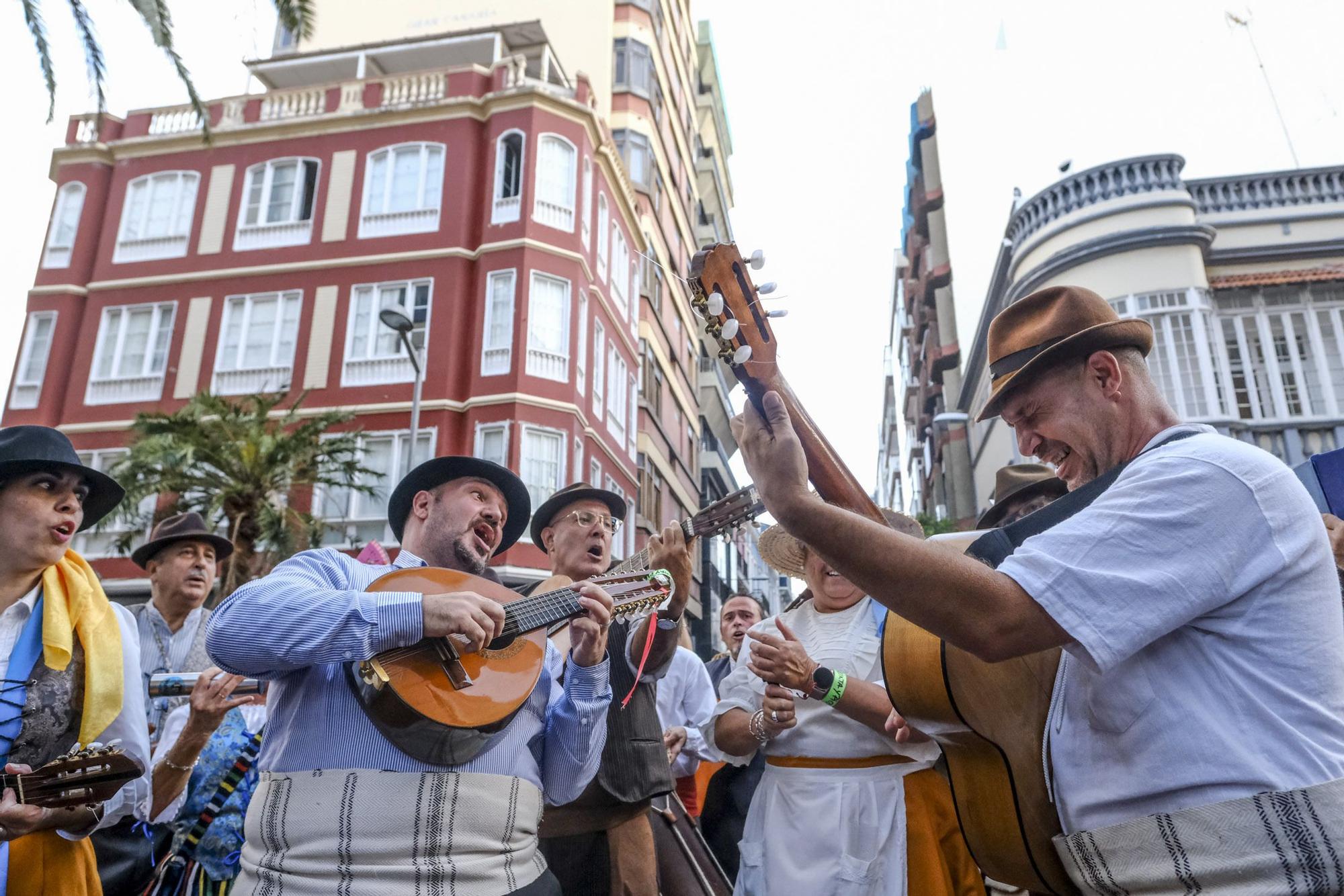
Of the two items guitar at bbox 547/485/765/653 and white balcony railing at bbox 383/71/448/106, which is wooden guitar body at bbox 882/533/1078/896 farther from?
white balcony railing at bbox 383/71/448/106

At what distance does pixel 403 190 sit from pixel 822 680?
917 inches

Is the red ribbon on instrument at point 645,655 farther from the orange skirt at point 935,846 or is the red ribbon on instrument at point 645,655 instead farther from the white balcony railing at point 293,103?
the white balcony railing at point 293,103

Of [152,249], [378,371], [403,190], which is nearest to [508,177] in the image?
[403,190]

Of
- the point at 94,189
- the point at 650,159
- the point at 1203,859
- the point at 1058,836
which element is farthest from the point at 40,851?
the point at 650,159

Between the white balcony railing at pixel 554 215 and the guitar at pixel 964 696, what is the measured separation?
22.0m

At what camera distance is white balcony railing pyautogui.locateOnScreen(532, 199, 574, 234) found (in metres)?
23.4

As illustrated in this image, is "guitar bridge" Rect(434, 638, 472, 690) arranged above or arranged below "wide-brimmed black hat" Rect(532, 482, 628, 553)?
below

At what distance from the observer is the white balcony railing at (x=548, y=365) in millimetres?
22250

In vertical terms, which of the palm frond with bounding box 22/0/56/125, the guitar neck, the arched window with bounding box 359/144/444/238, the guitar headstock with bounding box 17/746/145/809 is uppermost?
the arched window with bounding box 359/144/444/238

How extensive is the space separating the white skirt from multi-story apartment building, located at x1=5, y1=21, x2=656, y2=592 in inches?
695

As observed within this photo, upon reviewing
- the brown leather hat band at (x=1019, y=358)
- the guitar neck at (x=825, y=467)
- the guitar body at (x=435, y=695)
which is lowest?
the guitar body at (x=435, y=695)

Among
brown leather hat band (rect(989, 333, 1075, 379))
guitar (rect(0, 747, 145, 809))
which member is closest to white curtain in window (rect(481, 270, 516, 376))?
guitar (rect(0, 747, 145, 809))

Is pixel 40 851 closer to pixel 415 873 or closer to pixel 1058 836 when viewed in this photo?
pixel 415 873

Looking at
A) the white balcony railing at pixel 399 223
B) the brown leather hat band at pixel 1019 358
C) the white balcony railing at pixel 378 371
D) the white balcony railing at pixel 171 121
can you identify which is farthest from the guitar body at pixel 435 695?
the white balcony railing at pixel 171 121
